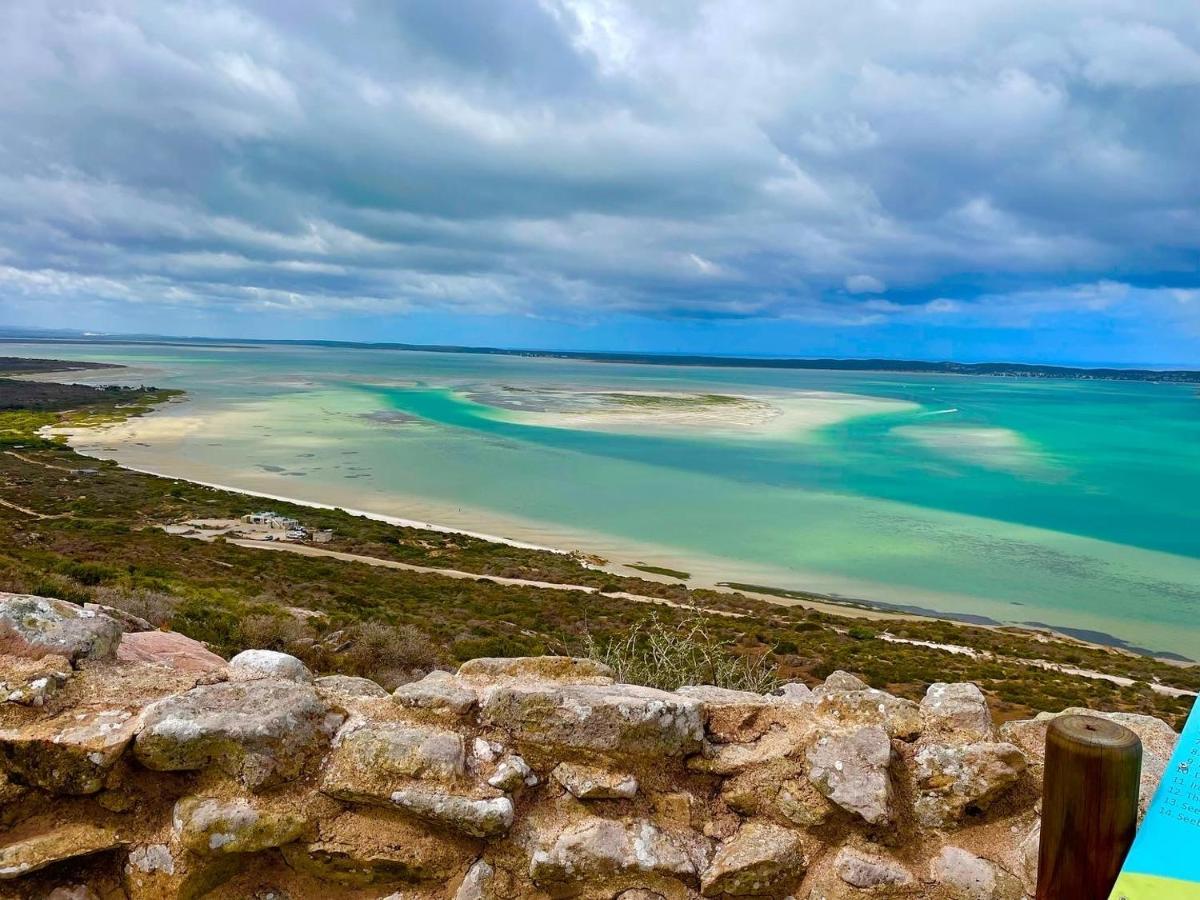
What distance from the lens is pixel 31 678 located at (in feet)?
13.2

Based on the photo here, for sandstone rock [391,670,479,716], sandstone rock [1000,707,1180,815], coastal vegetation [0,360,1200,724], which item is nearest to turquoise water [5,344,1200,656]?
coastal vegetation [0,360,1200,724]

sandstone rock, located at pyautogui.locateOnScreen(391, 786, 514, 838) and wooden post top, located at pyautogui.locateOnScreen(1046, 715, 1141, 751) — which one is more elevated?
wooden post top, located at pyautogui.locateOnScreen(1046, 715, 1141, 751)

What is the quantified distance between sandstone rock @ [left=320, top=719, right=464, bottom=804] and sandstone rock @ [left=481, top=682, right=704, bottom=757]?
34cm

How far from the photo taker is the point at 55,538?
2606cm

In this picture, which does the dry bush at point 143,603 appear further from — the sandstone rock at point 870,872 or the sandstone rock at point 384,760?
the sandstone rock at point 870,872

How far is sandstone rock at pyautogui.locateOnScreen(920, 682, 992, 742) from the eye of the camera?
4.25 m

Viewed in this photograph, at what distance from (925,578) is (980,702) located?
2847 centimetres

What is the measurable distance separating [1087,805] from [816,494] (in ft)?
144

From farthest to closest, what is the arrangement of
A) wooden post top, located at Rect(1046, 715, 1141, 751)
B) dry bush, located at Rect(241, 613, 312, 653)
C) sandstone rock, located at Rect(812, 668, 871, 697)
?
dry bush, located at Rect(241, 613, 312, 653)
sandstone rock, located at Rect(812, 668, 871, 697)
wooden post top, located at Rect(1046, 715, 1141, 751)

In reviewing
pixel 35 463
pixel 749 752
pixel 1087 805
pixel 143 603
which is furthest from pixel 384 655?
pixel 35 463

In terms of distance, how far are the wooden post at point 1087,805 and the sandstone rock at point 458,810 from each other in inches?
91.8

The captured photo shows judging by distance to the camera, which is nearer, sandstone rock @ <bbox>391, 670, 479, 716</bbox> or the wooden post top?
the wooden post top

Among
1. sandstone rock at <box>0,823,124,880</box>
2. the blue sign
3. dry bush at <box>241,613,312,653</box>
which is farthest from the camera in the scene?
dry bush at <box>241,613,312,653</box>

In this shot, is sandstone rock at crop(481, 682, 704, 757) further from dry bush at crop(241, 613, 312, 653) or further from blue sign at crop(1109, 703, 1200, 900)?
dry bush at crop(241, 613, 312, 653)
